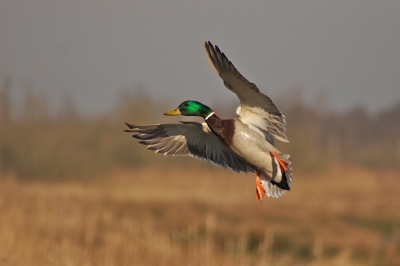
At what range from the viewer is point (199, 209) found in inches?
536

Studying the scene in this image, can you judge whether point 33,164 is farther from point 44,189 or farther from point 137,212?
point 137,212

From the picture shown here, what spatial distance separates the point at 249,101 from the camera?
397 centimetres

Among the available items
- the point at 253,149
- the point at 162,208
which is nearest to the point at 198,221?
the point at 162,208

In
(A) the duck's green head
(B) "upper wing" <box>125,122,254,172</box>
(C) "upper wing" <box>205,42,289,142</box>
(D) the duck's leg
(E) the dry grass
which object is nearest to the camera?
(C) "upper wing" <box>205,42,289,142</box>

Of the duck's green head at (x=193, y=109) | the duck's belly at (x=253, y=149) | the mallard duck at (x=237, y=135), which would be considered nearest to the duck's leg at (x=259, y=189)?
the mallard duck at (x=237, y=135)

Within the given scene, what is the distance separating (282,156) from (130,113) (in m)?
17.5

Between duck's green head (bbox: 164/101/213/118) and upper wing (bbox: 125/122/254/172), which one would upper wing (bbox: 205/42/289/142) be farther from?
upper wing (bbox: 125/122/254/172)

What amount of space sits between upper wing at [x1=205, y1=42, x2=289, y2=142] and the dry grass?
105 inches

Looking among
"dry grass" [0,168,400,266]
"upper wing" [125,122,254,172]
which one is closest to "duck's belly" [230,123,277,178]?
"upper wing" [125,122,254,172]

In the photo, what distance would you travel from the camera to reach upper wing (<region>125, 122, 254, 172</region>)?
453cm

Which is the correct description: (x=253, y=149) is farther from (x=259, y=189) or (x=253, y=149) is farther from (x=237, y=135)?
(x=259, y=189)

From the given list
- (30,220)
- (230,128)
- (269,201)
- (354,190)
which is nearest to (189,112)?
(230,128)

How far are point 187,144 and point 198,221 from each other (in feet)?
25.9

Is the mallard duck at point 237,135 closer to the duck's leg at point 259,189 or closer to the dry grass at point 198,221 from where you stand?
the duck's leg at point 259,189
